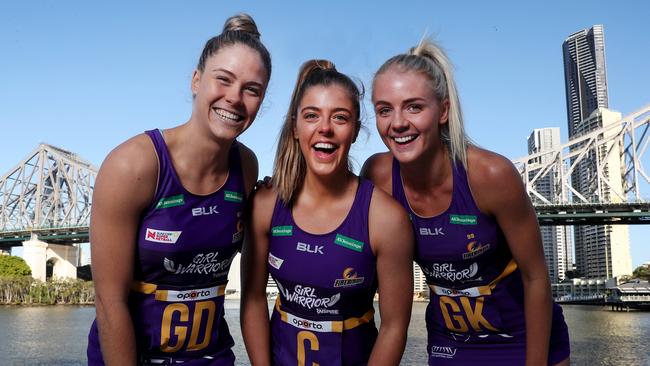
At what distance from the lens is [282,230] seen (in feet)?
10.1

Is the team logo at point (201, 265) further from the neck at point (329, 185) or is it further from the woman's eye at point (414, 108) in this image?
the woman's eye at point (414, 108)

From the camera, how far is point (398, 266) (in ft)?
9.70

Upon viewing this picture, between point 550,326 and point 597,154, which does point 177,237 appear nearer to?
point 550,326

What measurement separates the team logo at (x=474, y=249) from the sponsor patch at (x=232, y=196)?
1207 millimetres

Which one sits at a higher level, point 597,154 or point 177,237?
point 597,154

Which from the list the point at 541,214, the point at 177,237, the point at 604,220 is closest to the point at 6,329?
the point at 177,237

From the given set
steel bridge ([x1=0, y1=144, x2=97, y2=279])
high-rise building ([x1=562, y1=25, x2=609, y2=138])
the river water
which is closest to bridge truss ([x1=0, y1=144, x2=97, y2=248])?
steel bridge ([x1=0, y1=144, x2=97, y2=279])

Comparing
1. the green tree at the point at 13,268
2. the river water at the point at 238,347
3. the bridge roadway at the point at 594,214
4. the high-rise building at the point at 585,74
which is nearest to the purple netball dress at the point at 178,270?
the river water at the point at 238,347

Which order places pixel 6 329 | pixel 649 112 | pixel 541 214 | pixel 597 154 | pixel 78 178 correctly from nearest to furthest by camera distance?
pixel 6 329
pixel 541 214
pixel 597 154
pixel 649 112
pixel 78 178

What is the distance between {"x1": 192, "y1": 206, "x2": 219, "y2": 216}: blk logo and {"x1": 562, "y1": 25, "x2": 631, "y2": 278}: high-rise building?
5363cm

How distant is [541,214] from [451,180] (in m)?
40.1

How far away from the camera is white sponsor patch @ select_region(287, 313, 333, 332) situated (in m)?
3.02

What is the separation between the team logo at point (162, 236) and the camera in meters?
2.81

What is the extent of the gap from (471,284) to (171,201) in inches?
64.7
